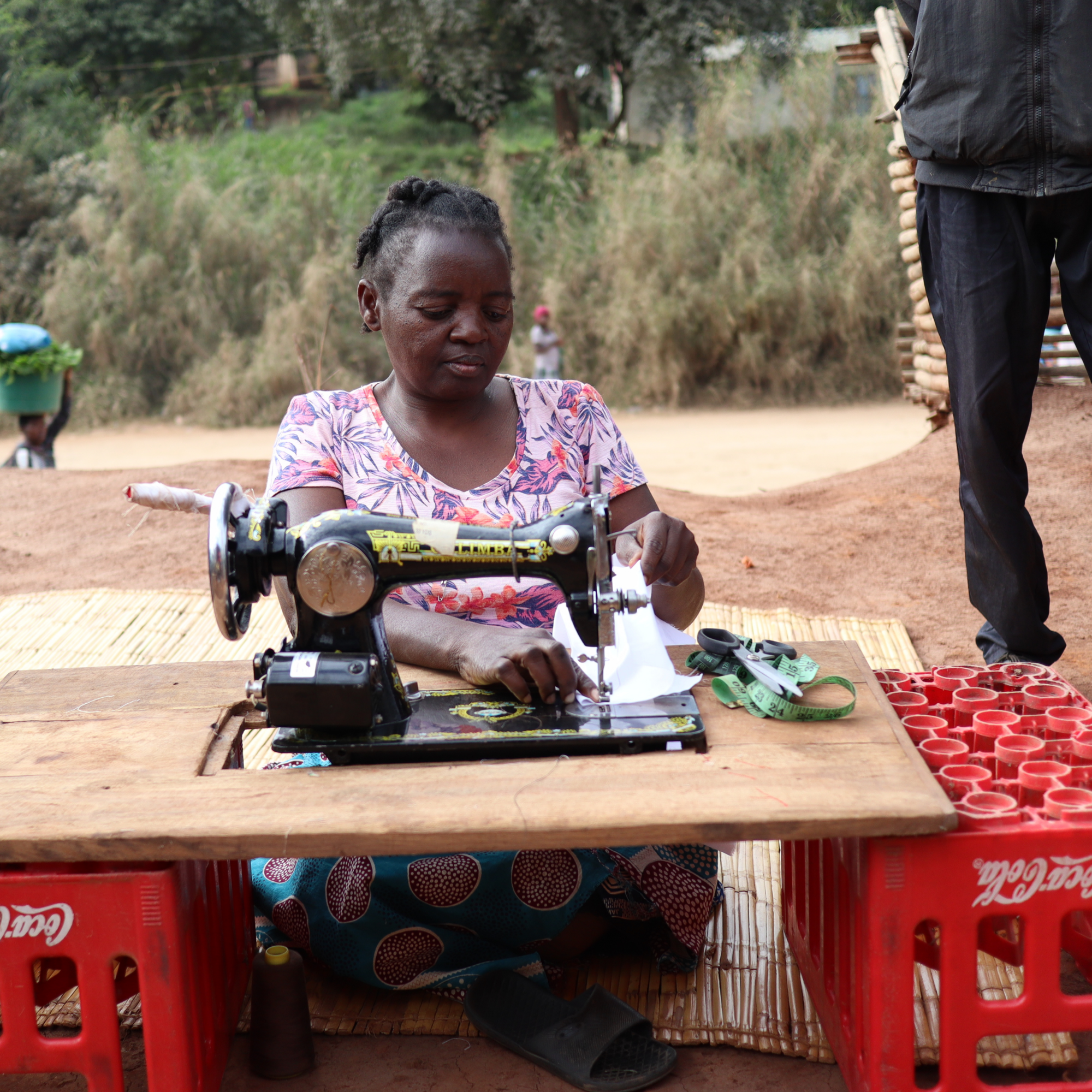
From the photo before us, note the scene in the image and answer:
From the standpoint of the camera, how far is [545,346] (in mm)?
12906

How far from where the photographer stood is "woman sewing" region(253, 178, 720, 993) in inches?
78.9

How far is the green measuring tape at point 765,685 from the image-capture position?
179cm

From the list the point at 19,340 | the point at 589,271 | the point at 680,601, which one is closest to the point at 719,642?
the point at 680,601

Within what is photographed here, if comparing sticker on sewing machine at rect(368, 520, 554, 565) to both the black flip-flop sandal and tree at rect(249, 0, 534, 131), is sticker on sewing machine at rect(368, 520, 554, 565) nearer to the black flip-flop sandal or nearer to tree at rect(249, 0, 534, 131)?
the black flip-flop sandal

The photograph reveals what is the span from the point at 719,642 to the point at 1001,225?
1.55 meters

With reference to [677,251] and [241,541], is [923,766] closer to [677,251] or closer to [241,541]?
[241,541]

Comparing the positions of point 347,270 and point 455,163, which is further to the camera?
point 455,163

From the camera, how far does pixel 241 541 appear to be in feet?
5.75

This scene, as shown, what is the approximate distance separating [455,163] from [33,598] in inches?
698

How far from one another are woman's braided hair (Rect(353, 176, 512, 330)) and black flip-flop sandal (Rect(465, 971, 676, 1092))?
131cm

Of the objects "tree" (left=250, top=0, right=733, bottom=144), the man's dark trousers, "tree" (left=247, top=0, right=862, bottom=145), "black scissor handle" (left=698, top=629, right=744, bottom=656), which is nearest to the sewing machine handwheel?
"black scissor handle" (left=698, top=629, right=744, bottom=656)

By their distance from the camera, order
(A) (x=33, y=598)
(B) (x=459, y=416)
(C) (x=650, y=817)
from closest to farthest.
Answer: (C) (x=650, y=817) → (B) (x=459, y=416) → (A) (x=33, y=598)

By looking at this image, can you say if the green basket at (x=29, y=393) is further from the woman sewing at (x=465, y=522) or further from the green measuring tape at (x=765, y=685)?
the green measuring tape at (x=765, y=685)

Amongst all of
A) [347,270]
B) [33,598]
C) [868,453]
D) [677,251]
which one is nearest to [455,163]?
[347,270]
